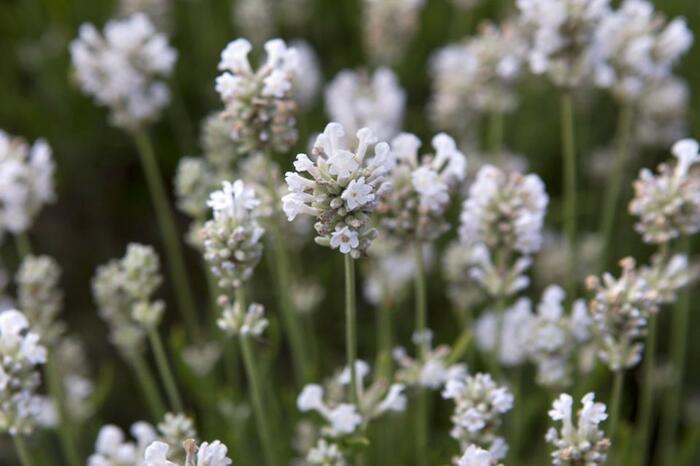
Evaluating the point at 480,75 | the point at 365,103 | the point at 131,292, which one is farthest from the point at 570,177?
the point at 131,292

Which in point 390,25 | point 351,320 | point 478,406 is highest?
point 390,25

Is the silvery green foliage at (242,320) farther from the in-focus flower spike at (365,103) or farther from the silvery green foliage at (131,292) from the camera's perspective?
the in-focus flower spike at (365,103)

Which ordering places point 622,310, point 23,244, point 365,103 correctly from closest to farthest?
point 622,310 → point 23,244 → point 365,103

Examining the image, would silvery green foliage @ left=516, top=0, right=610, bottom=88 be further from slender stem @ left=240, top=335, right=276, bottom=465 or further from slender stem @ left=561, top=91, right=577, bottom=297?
slender stem @ left=240, top=335, right=276, bottom=465

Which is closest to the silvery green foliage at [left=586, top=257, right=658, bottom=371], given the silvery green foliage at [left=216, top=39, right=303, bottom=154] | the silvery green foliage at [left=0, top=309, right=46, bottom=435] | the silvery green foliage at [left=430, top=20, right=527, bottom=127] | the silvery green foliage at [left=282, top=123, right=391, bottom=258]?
the silvery green foliage at [left=282, top=123, right=391, bottom=258]

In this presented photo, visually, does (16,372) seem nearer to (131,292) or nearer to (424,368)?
(131,292)

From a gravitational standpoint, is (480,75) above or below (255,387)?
above

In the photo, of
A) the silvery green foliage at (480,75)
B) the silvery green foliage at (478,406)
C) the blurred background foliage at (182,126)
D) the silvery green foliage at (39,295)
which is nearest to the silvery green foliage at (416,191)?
the silvery green foliage at (478,406)

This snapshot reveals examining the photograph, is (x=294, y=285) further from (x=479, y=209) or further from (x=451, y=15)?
(x=451, y=15)
